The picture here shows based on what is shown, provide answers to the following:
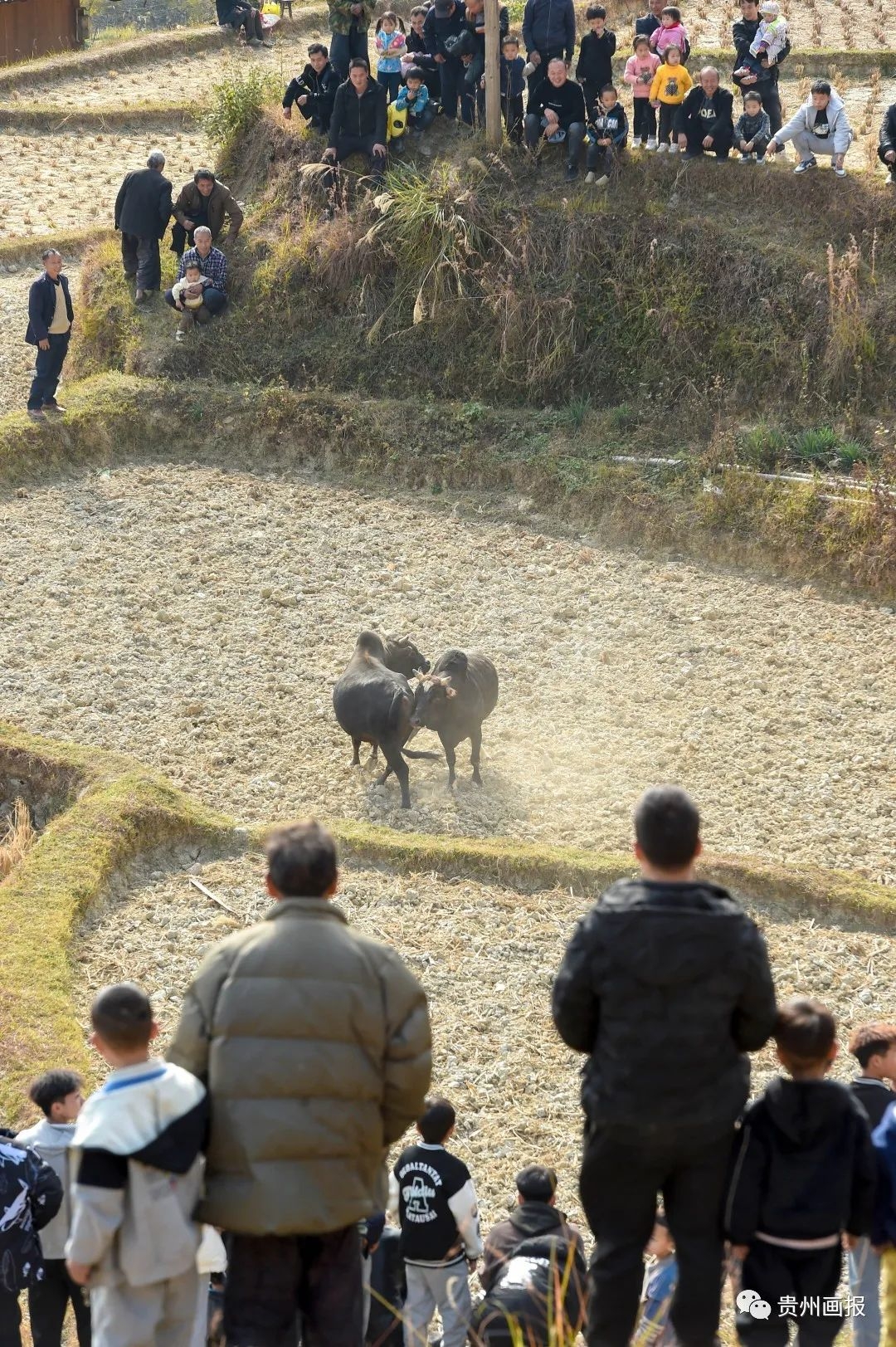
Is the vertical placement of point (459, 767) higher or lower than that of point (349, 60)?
lower

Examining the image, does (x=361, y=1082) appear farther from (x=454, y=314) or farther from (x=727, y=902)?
(x=454, y=314)

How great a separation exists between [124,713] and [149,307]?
7.88 metres

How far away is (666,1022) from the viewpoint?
4.12 meters

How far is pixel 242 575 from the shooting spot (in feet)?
47.6

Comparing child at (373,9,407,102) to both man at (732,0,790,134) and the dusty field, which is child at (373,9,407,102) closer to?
man at (732,0,790,134)

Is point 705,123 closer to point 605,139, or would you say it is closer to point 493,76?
point 605,139

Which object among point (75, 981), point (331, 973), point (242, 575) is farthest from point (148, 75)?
point (331, 973)

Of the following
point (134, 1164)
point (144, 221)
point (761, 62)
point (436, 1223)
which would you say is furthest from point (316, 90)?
point (134, 1164)

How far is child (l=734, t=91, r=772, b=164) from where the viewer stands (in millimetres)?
16547

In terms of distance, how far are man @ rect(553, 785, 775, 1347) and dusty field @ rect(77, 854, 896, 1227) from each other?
2.91 meters

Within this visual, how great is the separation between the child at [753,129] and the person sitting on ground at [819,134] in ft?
0.41

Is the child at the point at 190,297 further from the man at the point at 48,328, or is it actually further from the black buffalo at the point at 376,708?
the black buffalo at the point at 376,708

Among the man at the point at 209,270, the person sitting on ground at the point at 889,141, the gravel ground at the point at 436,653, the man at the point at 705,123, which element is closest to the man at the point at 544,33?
the man at the point at 705,123

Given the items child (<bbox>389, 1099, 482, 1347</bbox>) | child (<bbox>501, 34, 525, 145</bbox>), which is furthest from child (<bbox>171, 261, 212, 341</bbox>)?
child (<bbox>389, 1099, 482, 1347</bbox>)
